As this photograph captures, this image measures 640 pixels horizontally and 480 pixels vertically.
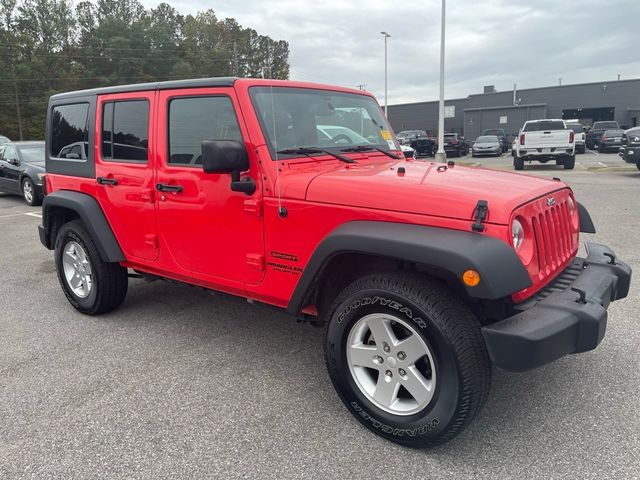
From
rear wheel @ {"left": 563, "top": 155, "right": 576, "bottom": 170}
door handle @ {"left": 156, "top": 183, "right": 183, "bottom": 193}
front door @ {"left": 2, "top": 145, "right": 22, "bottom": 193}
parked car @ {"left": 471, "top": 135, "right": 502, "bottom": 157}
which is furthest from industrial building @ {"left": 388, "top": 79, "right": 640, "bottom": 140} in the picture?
door handle @ {"left": 156, "top": 183, "right": 183, "bottom": 193}

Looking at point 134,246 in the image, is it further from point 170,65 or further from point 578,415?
point 170,65

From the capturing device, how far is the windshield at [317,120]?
3.12 meters

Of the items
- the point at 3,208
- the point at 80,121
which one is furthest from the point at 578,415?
the point at 3,208

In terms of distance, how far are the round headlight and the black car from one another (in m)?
11.7

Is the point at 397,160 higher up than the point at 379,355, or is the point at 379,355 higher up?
the point at 397,160

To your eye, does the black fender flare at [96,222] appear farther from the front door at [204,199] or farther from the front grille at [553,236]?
the front grille at [553,236]

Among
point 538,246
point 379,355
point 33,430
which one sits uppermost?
point 538,246

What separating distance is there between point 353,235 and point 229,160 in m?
0.85

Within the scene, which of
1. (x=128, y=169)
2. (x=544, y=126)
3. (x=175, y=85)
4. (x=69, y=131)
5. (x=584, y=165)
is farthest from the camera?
(x=584, y=165)

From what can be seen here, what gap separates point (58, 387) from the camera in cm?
323

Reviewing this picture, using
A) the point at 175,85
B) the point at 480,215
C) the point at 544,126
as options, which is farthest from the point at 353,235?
the point at 544,126

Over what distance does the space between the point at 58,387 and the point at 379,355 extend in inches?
84.0

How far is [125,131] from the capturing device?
12.7ft

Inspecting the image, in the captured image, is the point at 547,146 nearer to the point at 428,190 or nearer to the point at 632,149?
the point at 632,149
